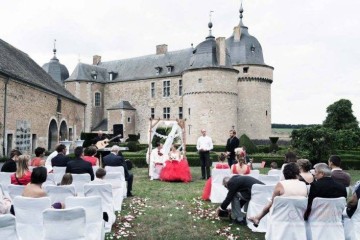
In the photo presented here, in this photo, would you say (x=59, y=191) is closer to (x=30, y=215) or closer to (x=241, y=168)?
(x=30, y=215)

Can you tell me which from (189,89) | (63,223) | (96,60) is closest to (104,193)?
(63,223)

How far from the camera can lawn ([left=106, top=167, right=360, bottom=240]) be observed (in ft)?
20.2

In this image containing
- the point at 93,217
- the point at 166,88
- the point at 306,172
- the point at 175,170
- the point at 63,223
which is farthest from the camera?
the point at 166,88

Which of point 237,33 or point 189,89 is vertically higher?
point 237,33

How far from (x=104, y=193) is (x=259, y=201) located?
2.68 meters

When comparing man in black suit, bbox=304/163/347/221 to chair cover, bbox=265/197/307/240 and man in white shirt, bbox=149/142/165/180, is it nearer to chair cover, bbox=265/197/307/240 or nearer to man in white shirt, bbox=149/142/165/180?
chair cover, bbox=265/197/307/240

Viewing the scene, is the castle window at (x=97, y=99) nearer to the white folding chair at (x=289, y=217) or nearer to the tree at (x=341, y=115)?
the tree at (x=341, y=115)

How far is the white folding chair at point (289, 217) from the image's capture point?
503cm

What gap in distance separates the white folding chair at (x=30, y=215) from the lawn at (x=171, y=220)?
1.44 m

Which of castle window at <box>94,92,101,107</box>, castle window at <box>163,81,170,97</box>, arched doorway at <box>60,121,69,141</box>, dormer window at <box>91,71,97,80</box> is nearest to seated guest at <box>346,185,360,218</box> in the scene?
arched doorway at <box>60,121,69,141</box>

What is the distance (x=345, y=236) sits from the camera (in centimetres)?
537

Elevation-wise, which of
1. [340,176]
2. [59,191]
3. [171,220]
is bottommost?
[171,220]

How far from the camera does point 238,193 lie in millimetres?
7016

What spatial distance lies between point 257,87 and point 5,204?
38.7 meters
